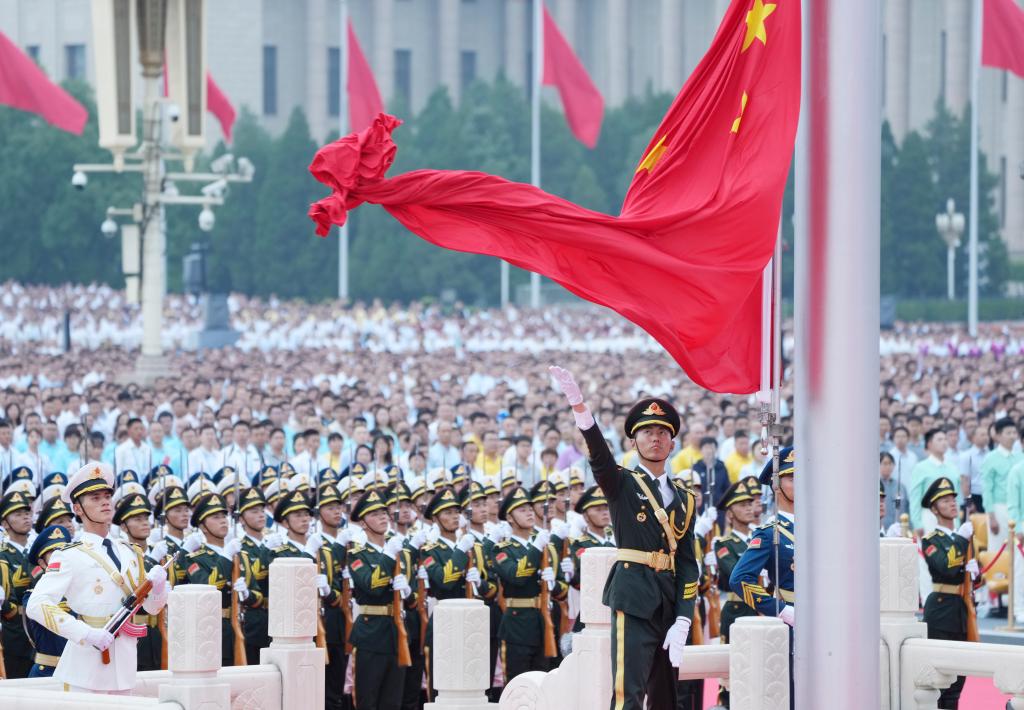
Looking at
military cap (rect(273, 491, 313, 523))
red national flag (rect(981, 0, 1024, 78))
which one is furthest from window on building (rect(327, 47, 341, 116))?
military cap (rect(273, 491, 313, 523))

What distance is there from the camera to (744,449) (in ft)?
54.9

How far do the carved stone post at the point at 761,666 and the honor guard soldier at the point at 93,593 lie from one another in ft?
7.67

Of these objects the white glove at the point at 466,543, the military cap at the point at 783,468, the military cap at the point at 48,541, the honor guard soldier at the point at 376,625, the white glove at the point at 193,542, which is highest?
the military cap at the point at 783,468

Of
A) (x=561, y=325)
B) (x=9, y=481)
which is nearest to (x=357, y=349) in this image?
(x=561, y=325)

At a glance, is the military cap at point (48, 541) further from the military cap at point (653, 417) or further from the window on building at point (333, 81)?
the window on building at point (333, 81)

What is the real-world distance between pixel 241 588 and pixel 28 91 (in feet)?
52.5

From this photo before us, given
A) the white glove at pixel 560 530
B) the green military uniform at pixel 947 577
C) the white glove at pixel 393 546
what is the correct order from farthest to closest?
1. the white glove at pixel 560 530
2. the white glove at pixel 393 546
3. the green military uniform at pixel 947 577

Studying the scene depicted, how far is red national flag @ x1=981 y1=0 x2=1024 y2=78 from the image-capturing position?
2169cm

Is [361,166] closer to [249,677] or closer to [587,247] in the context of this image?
[587,247]

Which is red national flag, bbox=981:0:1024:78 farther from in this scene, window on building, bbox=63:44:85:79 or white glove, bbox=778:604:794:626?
window on building, bbox=63:44:85:79

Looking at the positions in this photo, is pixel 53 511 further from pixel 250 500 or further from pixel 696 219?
pixel 696 219

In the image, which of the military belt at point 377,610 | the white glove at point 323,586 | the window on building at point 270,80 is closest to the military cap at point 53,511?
the white glove at point 323,586

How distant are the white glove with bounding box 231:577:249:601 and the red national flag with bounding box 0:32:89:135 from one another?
15299mm

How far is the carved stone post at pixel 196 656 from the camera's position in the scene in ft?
23.2
